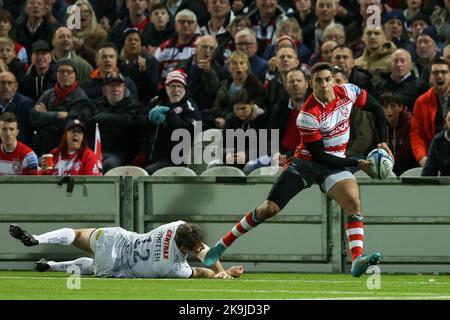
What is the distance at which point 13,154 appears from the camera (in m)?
17.0

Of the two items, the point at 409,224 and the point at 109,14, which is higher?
the point at 109,14

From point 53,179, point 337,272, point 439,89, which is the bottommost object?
point 337,272

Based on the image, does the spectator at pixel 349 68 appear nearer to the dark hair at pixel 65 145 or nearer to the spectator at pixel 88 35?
the dark hair at pixel 65 145

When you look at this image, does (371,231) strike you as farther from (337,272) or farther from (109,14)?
(109,14)

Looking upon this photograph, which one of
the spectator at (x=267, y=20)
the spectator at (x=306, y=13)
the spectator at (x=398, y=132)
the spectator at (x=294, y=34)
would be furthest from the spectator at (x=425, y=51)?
the spectator at (x=267, y=20)

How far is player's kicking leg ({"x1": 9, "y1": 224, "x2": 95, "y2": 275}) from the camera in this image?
14461mm

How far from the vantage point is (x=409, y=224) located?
15.6 meters

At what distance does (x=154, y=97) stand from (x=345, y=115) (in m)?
5.08

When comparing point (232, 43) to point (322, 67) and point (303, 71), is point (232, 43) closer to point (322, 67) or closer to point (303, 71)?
point (303, 71)

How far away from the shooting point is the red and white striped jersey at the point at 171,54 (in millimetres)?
19250

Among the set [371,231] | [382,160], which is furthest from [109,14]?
[382,160]

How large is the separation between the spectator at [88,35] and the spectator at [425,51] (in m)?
5.10

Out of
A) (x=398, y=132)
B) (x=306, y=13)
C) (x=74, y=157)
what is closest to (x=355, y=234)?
(x=398, y=132)

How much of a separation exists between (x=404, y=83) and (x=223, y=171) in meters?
2.68
